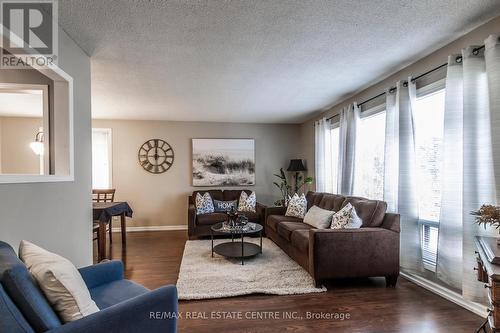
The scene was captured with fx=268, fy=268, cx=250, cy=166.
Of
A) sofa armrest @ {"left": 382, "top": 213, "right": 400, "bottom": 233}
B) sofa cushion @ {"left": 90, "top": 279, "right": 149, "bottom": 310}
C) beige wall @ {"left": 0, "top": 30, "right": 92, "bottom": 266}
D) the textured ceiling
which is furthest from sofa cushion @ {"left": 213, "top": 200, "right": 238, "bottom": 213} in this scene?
sofa cushion @ {"left": 90, "top": 279, "right": 149, "bottom": 310}

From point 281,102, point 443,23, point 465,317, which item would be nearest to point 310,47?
point 443,23

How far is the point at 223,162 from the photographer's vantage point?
595cm

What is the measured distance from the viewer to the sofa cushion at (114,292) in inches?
64.3

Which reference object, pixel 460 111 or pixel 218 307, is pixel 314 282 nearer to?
pixel 218 307

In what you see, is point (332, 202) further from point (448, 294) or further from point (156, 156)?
point (156, 156)

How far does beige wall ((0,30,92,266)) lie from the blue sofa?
0.35 meters

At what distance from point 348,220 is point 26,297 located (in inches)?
113

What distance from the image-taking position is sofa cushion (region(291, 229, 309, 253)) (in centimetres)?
309

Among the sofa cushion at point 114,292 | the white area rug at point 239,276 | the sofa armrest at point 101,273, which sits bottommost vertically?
the white area rug at point 239,276

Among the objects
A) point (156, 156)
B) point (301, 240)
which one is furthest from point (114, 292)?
point (156, 156)

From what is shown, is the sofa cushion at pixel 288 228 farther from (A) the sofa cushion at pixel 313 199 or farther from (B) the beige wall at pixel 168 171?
(B) the beige wall at pixel 168 171

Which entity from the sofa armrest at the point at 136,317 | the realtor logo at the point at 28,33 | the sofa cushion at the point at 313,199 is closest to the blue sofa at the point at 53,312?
the sofa armrest at the point at 136,317

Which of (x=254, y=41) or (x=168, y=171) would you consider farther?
(x=168, y=171)

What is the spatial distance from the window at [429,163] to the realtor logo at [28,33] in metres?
3.40
